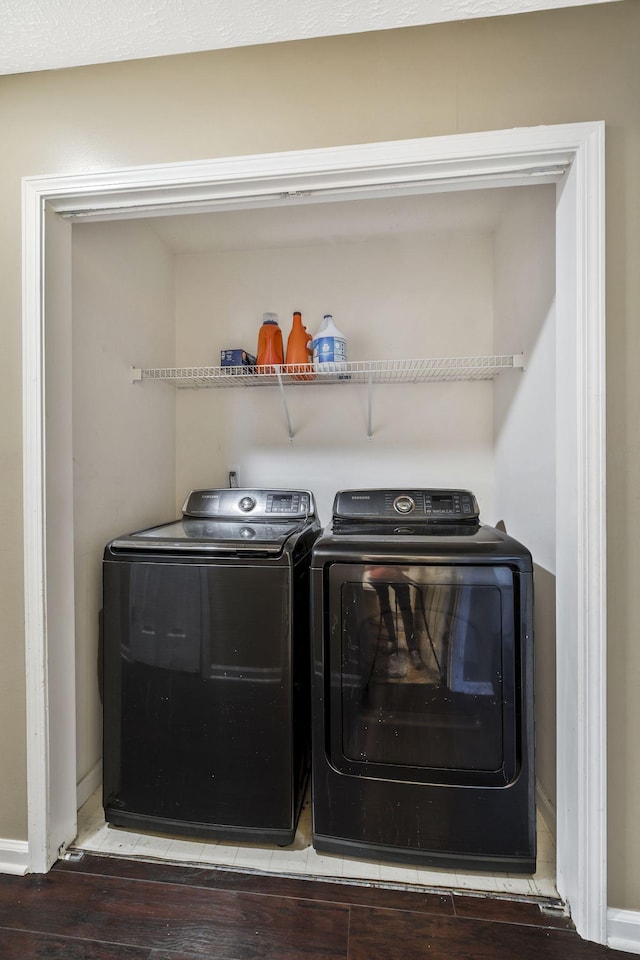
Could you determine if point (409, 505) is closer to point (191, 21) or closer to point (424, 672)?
point (424, 672)

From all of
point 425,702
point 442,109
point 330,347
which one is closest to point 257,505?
point 330,347

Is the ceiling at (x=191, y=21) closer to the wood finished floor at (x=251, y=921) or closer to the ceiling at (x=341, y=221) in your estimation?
the ceiling at (x=341, y=221)

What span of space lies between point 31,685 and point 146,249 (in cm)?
181

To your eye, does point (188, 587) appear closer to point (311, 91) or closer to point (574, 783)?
point (574, 783)

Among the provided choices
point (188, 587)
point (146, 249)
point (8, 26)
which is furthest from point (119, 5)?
point (188, 587)

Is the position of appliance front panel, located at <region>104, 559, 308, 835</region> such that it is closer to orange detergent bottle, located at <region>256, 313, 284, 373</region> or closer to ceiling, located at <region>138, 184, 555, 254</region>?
orange detergent bottle, located at <region>256, 313, 284, 373</region>

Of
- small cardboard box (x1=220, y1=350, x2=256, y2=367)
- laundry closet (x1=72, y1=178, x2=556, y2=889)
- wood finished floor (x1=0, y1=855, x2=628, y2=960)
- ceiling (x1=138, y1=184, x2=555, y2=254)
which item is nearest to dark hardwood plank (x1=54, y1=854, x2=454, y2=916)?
wood finished floor (x1=0, y1=855, x2=628, y2=960)

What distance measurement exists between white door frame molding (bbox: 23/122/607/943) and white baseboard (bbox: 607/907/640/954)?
38mm

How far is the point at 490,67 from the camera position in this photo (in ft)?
3.67

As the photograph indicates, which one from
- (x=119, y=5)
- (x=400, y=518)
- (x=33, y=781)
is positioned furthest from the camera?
(x=400, y=518)

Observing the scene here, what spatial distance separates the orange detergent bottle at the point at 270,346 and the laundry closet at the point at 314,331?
20 cm

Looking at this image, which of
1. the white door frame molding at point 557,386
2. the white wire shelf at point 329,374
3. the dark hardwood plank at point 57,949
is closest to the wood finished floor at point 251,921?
the dark hardwood plank at point 57,949

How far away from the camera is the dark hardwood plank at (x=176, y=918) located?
43.1 inches

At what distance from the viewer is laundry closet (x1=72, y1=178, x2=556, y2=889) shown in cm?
167
